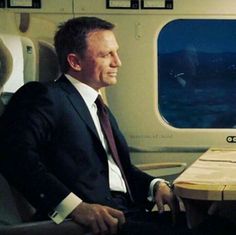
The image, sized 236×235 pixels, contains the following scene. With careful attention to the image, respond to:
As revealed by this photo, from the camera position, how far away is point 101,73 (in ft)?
8.46

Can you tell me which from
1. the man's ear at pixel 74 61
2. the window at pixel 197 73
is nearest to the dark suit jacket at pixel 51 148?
the man's ear at pixel 74 61

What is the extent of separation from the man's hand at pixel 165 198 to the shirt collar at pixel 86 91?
0.53m

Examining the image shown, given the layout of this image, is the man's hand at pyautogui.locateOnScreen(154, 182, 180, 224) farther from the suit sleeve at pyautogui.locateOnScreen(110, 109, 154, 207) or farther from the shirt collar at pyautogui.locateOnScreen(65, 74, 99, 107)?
the shirt collar at pyautogui.locateOnScreen(65, 74, 99, 107)

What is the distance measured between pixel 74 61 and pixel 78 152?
0.53 metres

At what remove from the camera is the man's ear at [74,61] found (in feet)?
8.29

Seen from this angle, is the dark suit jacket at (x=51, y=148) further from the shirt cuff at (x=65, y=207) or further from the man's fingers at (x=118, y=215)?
the man's fingers at (x=118, y=215)

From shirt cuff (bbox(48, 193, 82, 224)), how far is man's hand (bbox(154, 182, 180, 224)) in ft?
1.64

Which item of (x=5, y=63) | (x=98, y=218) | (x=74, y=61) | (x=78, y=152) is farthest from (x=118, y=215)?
(x=5, y=63)

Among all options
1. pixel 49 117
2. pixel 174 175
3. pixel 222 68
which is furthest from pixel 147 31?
pixel 49 117

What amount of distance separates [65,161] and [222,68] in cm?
142

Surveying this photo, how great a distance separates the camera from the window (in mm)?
3180

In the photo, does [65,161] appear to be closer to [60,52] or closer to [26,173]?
Answer: [26,173]

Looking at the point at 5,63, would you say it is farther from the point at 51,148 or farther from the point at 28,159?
the point at 28,159

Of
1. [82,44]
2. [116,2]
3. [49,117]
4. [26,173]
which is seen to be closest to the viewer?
[26,173]
